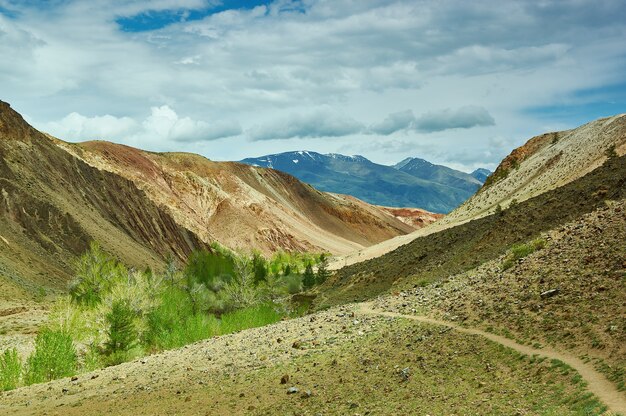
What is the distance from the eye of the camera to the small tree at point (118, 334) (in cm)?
3173

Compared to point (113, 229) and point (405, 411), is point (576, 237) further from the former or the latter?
point (113, 229)

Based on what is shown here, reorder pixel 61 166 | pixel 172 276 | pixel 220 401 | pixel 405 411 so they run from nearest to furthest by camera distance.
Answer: pixel 405 411, pixel 220 401, pixel 172 276, pixel 61 166

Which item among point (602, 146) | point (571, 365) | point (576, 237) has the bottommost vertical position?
point (571, 365)

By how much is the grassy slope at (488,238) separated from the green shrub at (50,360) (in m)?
16.8

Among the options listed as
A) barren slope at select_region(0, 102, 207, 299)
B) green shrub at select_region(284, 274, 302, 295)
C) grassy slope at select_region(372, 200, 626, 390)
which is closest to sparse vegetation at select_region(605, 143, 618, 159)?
green shrub at select_region(284, 274, 302, 295)

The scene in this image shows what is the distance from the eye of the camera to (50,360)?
26.8 metres

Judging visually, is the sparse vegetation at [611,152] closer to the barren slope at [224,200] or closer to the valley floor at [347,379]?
the valley floor at [347,379]

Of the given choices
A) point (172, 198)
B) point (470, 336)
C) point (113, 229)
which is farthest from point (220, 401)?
point (172, 198)

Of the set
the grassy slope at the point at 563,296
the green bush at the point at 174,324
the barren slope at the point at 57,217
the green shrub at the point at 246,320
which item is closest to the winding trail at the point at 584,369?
the grassy slope at the point at 563,296

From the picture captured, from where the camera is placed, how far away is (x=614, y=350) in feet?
46.5

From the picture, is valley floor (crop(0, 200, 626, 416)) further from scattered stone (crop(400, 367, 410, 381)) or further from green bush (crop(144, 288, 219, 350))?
green bush (crop(144, 288, 219, 350))

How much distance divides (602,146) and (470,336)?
68277 millimetres

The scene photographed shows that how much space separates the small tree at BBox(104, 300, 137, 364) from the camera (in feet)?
104

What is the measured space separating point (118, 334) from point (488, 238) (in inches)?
803
